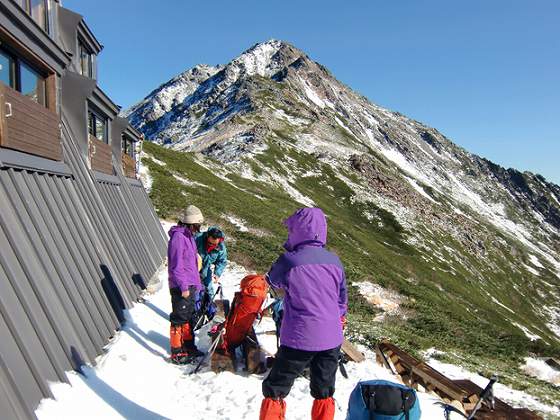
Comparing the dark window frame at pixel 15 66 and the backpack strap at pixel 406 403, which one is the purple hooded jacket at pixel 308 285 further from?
the dark window frame at pixel 15 66

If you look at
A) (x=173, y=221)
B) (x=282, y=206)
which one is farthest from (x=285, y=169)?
(x=173, y=221)

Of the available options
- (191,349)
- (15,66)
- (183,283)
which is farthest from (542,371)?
(15,66)

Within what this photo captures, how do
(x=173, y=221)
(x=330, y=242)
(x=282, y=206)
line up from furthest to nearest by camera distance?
(x=282, y=206), (x=330, y=242), (x=173, y=221)

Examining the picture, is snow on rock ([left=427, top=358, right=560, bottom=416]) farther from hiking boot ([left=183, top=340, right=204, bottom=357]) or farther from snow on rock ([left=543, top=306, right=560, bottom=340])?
snow on rock ([left=543, top=306, right=560, bottom=340])

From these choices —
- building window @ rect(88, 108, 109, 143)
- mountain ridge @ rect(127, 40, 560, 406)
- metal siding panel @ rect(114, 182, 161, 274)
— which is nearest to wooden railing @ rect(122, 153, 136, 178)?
building window @ rect(88, 108, 109, 143)

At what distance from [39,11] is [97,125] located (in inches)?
146

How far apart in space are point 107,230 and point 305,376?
5.67 m

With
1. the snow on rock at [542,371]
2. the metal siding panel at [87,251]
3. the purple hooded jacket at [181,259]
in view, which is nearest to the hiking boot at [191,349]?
the purple hooded jacket at [181,259]

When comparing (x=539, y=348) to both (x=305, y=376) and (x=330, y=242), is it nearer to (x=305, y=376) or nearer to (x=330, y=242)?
(x=305, y=376)

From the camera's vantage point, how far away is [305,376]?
7152 mm

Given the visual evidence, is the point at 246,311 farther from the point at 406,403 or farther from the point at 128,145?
the point at 128,145

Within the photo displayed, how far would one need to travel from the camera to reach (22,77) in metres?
7.23

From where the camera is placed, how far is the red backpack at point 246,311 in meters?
7.33

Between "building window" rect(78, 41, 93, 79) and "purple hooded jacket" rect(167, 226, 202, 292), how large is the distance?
1187 cm
